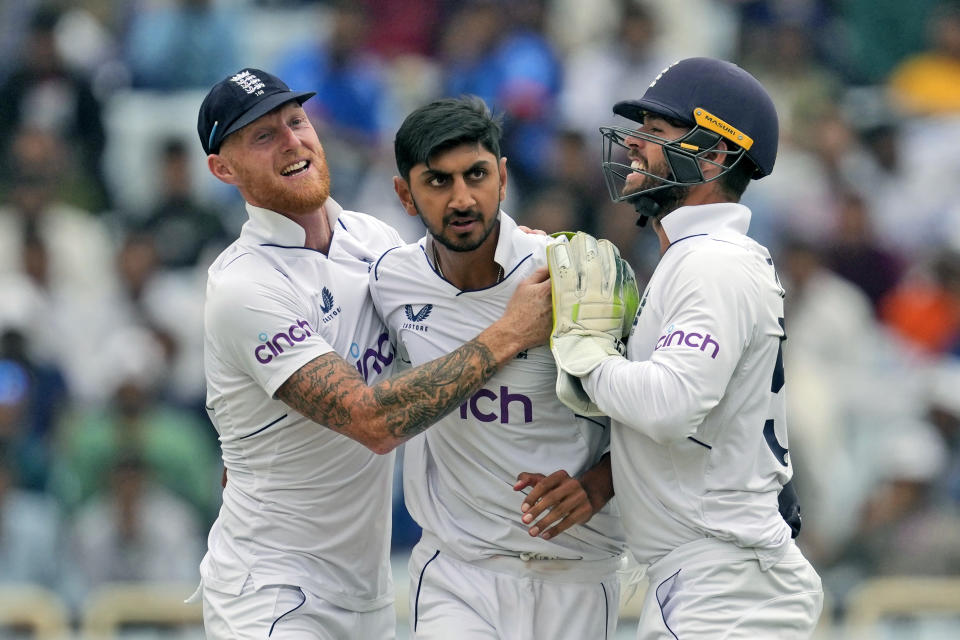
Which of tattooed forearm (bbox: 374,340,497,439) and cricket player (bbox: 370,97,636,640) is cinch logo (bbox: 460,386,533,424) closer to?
cricket player (bbox: 370,97,636,640)

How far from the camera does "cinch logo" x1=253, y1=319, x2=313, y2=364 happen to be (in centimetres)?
503

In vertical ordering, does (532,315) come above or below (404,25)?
below

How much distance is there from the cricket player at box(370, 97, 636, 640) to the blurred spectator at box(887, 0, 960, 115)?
24.0 feet

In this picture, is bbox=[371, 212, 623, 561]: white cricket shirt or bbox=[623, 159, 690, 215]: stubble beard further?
bbox=[371, 212, 623, 561]: white cricket shirt

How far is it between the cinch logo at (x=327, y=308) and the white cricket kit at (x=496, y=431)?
0.66ft

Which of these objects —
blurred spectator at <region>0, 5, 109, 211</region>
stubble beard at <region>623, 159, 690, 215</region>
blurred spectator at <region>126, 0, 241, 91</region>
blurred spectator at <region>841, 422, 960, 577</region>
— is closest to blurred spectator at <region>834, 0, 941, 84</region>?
blurred spectator at <region>841, 422, 960, 577</region>

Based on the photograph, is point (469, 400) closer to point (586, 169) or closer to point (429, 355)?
point (429, 355)

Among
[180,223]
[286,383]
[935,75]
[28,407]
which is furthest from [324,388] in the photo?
[935,75]

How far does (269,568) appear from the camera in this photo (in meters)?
5.23

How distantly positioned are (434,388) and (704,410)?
35.1 inches

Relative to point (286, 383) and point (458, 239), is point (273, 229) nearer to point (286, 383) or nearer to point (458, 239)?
point (286, 383)

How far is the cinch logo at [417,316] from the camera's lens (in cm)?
512

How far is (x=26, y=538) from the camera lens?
29.6 ft

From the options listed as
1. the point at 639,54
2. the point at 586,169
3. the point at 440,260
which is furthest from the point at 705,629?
the point at 639,54
